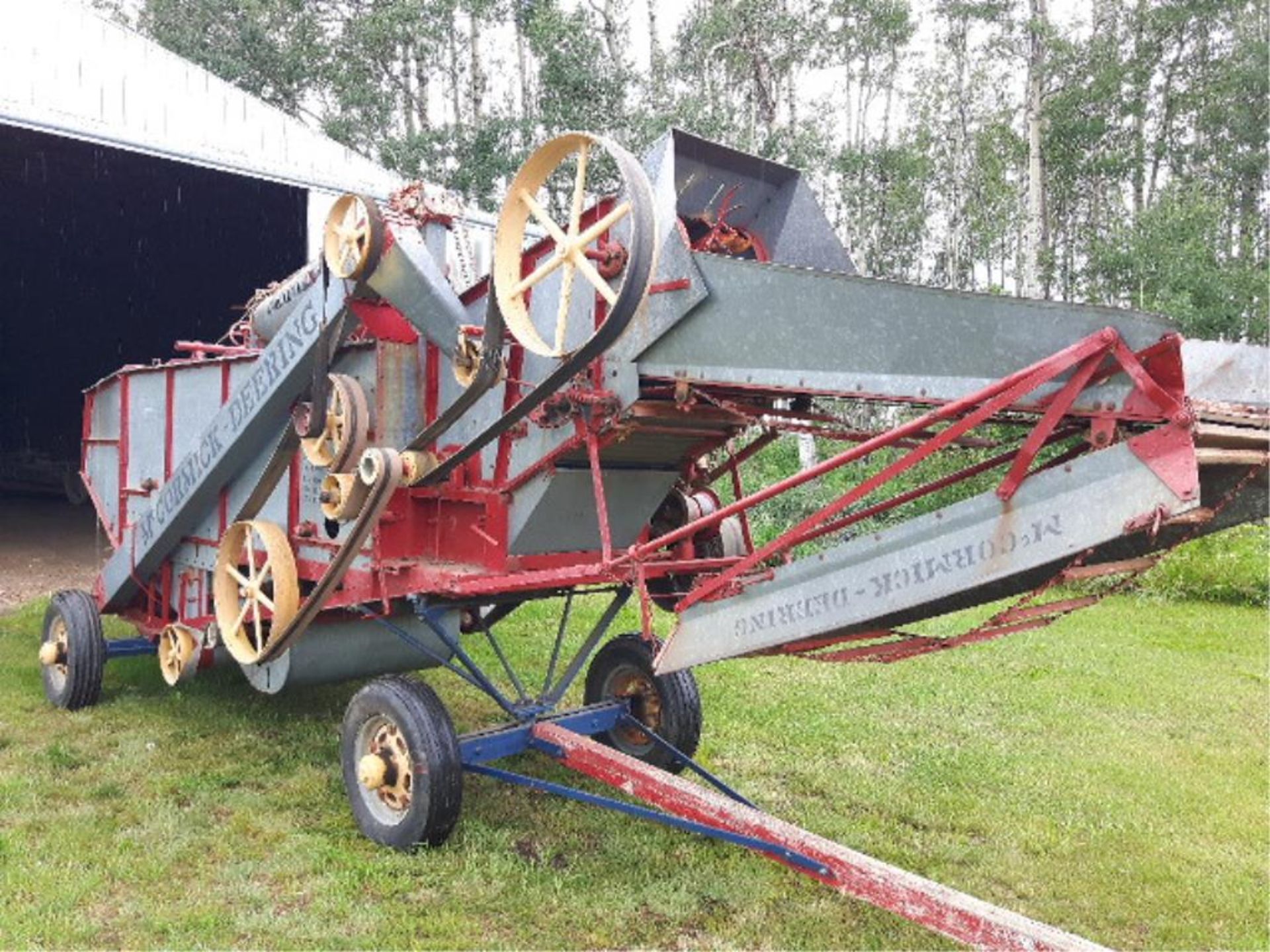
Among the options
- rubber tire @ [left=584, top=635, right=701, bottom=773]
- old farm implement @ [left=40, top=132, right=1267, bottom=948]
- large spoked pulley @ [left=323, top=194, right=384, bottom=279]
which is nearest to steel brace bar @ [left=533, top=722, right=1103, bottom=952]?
old farm implement @ [left=40, top=132, right=1267, bottom=948]

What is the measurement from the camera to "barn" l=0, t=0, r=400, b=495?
9250mm

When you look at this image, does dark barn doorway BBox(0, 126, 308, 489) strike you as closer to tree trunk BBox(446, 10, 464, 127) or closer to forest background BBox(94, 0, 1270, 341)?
forest background BBox(94, 0, 1270, 341)

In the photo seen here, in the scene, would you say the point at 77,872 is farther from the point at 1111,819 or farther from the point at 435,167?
the point at 435,167

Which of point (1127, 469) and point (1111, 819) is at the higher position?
point (1127, 469)

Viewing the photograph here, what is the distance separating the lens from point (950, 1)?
25.2m

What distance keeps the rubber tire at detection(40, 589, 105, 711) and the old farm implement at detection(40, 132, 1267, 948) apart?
0.06 feet

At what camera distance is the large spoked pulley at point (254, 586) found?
4.67 m

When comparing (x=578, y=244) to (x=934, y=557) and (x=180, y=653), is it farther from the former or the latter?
(x=180, y=653)

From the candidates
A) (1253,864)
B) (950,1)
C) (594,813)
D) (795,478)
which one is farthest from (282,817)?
(950,1)

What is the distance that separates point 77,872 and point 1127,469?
416 centimetres

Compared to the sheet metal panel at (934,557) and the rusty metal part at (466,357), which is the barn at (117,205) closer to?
the rusty metal part at (466,357)

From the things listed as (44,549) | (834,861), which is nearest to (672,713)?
(834,861)

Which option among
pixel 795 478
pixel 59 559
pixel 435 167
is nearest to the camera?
pixel 795 478

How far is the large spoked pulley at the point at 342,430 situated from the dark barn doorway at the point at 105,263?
30.8 ft
